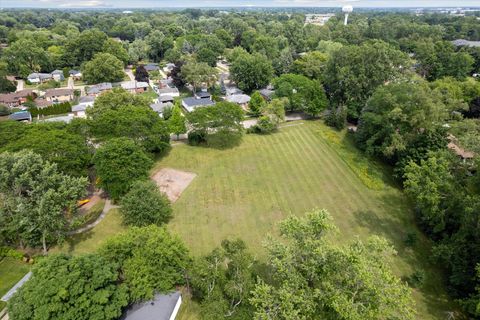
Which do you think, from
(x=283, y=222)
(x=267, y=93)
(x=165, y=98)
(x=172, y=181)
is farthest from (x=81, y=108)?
(x=283, y=222)

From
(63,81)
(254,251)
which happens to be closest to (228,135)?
(254,251)

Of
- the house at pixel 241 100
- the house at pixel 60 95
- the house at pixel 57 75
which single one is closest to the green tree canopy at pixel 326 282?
the house at pixel 241 100

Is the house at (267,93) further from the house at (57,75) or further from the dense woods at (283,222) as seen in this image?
the house at (57,75)

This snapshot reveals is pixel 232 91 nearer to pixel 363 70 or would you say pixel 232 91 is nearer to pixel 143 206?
pixel 363 70

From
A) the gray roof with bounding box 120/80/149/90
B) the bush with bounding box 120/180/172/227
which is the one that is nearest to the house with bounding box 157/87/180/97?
the gray roof with bounding box 120/80/149/90

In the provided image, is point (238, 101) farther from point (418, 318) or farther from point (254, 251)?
point (418, 318)

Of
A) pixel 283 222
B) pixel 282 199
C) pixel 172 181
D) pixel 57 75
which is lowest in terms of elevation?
pixel 282 199

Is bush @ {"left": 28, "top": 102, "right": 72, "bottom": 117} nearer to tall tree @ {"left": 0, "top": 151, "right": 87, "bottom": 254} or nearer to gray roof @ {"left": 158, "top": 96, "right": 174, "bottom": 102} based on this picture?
gray roof @ {"left": 158, "top": 96, "right": 174, "bottom": 102}
